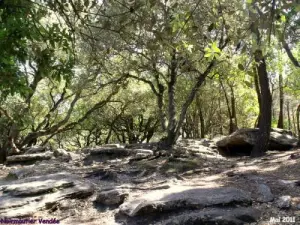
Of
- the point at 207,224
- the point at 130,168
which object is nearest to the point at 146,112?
the point at 130,168

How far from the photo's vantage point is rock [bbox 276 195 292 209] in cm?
512

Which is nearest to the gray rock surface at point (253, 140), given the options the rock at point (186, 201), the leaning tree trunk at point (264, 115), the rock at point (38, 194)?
the leaning tree trunk at point (264, 115)

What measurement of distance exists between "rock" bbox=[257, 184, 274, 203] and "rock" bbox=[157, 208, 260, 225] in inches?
23.9

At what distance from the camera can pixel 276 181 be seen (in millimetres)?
6809

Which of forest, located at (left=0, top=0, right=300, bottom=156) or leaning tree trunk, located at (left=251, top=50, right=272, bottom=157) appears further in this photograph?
leaning tree trunk, located at (left=251, top=50, right=272, bottom=157)

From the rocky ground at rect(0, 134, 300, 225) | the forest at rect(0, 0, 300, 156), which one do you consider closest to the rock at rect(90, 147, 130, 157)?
the forest at rect(0, 0, 300, 156)

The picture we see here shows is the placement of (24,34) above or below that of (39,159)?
above

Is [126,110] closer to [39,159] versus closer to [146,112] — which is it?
[146,112]

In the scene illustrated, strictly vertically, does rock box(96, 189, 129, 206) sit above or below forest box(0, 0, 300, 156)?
below

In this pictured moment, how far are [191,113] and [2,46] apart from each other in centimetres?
2792

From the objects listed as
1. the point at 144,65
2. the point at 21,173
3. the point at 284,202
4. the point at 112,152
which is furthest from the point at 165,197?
the point at 112,152

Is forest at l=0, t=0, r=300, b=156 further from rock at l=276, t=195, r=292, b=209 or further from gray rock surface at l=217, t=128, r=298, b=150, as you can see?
rock at l=276, t=195, r=292, b=209

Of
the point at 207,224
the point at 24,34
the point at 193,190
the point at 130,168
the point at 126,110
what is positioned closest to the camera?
the point at 24,34

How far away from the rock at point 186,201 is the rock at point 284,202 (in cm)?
41
